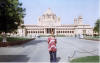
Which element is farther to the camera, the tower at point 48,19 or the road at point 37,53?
the tower at point 48,19

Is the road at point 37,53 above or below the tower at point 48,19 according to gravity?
below

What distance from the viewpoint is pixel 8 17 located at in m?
19.0

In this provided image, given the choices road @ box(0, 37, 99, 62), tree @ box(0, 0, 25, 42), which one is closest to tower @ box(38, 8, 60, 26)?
tree @ box(0, 0, 25, 42)

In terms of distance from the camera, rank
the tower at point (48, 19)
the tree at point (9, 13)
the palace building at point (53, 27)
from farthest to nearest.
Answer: the tower at point (48, 19) < the palace building at point (53, 27) < the tree at point (9, 13)

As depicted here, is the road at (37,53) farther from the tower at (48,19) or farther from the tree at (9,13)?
the tower at (48,19)

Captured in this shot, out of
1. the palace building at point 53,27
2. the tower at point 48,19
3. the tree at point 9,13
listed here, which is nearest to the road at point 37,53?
the tree at point 9,13

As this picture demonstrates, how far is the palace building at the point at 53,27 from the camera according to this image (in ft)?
345

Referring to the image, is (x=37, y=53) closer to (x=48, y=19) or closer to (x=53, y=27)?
(x=53, y=27)

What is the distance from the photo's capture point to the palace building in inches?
4136

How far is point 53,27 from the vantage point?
107688mm

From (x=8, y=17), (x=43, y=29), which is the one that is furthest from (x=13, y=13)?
(x=43, y=29)

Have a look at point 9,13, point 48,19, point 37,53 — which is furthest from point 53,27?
point 37,53

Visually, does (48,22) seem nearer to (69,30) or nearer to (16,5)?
(69,30)

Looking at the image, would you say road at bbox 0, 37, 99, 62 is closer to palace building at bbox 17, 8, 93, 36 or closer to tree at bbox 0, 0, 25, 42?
tree at bbox 0, 0, 25, 42
